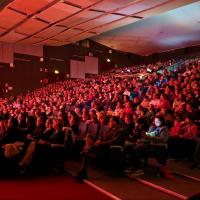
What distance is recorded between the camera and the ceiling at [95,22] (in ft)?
41.6

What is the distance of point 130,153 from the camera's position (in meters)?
6.11

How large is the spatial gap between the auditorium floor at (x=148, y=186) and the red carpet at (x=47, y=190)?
27cm

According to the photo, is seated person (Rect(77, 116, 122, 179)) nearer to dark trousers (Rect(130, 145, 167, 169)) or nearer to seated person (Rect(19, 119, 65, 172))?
dark trousers (Rect(130, 145, 167, 169))

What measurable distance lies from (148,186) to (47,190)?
146 centimetres

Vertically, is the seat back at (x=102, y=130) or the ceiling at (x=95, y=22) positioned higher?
the ceiling at (x=95, y=22)

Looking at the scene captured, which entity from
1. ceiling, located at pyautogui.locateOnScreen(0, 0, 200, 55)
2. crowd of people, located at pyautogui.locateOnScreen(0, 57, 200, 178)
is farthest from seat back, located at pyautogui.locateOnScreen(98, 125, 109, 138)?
ceiling, located at pyautogui.locateOnScreen(0, 0, 200, 55)

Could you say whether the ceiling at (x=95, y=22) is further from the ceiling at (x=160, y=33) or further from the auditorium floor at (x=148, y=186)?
the auditorium floor at (x=148, y=186)

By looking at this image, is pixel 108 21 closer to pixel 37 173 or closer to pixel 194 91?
pixel 194 91

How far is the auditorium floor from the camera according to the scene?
4676 mm

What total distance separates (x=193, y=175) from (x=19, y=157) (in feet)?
9.25

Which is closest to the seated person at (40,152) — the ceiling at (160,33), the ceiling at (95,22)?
the ceiling at (95,22)

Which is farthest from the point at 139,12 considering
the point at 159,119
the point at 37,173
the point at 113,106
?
the point at 37,173

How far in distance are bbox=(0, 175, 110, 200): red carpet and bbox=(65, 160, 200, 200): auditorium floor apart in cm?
27

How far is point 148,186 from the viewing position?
5199mm
